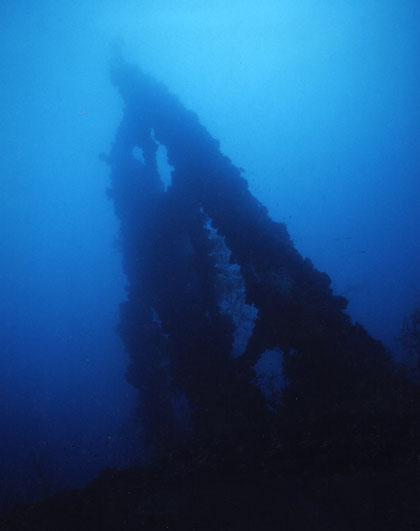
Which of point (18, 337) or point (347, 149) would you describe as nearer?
point (18, 337)

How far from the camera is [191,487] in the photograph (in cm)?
534

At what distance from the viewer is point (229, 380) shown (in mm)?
9695

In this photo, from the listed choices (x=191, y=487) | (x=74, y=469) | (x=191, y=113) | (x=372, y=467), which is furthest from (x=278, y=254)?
(x=74, y=469)

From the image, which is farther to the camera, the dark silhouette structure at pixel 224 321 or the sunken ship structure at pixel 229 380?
the dark silhouette structure at pixel 224 321

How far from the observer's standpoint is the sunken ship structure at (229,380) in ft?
15.4

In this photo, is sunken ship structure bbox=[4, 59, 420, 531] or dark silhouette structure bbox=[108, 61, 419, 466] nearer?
sunken ship structure bbox=[4, 59, 420, 531]

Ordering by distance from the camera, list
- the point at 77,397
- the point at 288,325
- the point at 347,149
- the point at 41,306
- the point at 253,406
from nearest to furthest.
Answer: the point at 288,325, the point at 253,406, the point at 77,397, the point at 41,306, the point at 347,149

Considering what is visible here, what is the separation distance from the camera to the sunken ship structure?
470 centimetres

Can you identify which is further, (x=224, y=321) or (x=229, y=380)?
(x=224, y=321)

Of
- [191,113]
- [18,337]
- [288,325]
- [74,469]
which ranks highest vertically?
[18,337]

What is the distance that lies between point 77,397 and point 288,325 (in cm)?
3551

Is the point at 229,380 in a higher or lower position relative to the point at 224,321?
lower

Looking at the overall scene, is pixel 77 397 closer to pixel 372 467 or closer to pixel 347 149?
pixel 372 467

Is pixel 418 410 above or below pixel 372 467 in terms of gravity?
above
